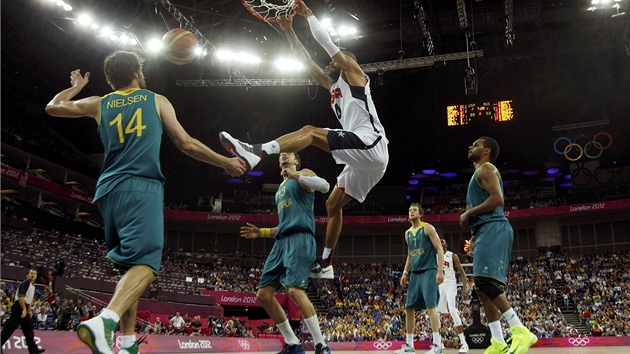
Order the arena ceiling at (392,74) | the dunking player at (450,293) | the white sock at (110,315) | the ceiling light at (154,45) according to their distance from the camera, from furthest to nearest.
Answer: the ceiling light at (154,45) → the arena ceiling at (392,74) → the dunking player at (450,293) → the white sock at (110,315)

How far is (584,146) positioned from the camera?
33.8 metres

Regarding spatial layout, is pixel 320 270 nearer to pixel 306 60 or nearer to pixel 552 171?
pixel 306 60

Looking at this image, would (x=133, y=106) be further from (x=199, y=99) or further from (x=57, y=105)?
(x=199, y=99)

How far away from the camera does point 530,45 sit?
25.1 meters

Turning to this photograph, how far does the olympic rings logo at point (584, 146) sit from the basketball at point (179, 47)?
31.9m

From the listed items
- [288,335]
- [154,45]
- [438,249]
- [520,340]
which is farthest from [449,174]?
[288,335]

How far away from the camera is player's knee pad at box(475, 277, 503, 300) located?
18.9 feet

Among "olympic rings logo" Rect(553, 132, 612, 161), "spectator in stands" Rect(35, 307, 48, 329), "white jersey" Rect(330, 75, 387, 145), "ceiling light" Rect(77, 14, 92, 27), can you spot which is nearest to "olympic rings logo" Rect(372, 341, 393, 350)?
"spectator in stands" Rect(35, 307, 48, 329)

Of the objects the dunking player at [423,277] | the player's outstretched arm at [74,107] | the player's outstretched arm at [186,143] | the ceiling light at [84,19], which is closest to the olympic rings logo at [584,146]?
the dunking player at [423,277]

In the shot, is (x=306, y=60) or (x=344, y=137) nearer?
(x=344, y=137)

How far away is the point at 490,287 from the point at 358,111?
254 centimetres

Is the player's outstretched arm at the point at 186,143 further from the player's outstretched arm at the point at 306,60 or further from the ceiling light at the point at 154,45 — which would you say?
the ceiling light at the point at 154,45

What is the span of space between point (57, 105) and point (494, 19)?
20.2m

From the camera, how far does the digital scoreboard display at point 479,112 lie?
105 feet
